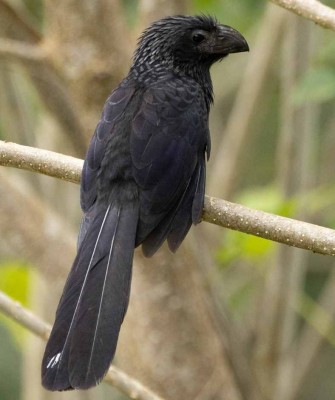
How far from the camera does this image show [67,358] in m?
2.87

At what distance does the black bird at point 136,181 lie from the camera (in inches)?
115

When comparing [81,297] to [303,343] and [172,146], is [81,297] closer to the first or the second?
[172,146]

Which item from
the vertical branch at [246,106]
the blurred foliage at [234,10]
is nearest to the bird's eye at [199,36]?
the blurred foliage at [234,10]

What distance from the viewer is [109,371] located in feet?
10.6

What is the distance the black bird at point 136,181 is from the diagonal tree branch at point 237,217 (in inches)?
5.1

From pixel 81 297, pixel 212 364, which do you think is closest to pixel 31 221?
pixel 212 364

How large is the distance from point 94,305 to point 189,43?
1.45 m

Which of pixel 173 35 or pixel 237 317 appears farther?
pixel 237 317

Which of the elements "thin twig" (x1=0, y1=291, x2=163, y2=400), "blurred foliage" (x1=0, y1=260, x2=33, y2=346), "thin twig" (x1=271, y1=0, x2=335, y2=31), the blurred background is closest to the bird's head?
the blurred background

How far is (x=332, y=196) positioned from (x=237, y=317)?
193 centimetres

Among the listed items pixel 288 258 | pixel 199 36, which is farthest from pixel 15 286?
pixel 199 36

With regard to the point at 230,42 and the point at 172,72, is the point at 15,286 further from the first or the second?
the point at 230,42

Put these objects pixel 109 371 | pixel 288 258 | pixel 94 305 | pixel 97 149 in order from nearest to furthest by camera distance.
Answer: pixel 94 305
pixel 109 371
pixel 97 149
pixel 288 258

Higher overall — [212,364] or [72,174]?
[72,174]
